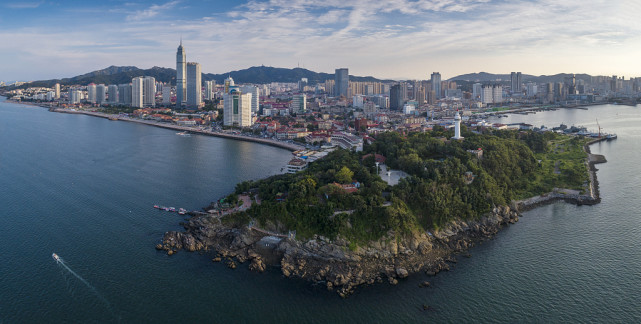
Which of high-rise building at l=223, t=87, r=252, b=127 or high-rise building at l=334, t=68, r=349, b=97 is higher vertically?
high-rise building at l=334, t=68, r=349, b=97

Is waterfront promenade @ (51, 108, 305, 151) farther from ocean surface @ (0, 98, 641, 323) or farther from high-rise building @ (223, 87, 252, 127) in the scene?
ocean surface @ (0, 98, 641, 323)

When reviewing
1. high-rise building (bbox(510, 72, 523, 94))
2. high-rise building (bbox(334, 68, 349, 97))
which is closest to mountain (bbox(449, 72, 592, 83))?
high-rise building (bbox(510, 72, 523, 94))

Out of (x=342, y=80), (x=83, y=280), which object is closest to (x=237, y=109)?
(x=83, y=280)

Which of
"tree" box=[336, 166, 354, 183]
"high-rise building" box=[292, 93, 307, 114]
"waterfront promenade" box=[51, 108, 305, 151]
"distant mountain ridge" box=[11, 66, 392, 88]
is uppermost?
"distant mountain ridge" box=[11, 66, 392, 88]

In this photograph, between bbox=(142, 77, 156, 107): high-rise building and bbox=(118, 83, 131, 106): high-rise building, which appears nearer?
bbox=(142, 77, 156, 107): high-rise building

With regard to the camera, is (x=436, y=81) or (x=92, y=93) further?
(x=436, y=81)

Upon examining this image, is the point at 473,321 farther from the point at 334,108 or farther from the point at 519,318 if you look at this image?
the point at 334,108

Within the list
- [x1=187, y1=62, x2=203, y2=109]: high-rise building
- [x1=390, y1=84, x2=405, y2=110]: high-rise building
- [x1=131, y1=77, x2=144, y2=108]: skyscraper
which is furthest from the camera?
[x1=390, y1=84, x2=405, y2=110]: high-rise building

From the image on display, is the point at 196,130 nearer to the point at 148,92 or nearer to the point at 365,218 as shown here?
the point at 148,92
